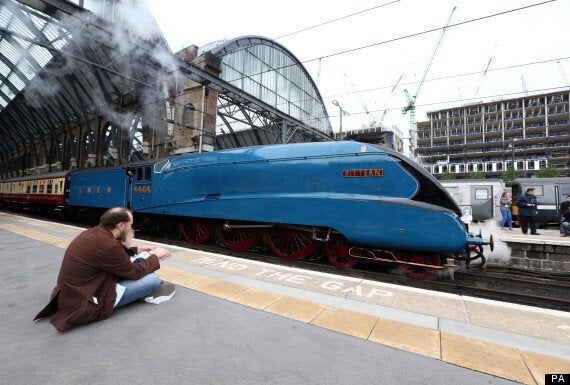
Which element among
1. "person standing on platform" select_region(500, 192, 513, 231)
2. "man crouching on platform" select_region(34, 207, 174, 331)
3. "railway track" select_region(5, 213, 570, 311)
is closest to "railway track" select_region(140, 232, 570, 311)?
"railway track" select_region(5, 213, 570, 311)

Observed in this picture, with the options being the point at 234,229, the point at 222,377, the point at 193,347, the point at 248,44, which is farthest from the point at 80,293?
the point at 248,44

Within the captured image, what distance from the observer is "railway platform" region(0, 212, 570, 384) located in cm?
193

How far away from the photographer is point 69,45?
16.3 meters

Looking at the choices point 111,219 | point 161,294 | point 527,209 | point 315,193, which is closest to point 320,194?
point 315,193

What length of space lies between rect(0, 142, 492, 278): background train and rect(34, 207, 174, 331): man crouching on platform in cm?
387

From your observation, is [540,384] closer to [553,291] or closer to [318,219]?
[318,219]

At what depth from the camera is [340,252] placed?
6.13 m

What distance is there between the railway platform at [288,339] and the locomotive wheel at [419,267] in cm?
177

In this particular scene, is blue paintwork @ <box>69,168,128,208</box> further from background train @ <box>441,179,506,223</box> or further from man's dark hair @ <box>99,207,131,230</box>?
background train @ <box>441,179,506,223</box>

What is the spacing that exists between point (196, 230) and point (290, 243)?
355cm

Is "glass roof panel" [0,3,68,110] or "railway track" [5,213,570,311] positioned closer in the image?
"railway track" [5,213,570,311]

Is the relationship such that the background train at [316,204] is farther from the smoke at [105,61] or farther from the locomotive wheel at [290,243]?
the smoke at [105,61]

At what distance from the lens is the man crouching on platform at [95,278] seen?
2.48 m

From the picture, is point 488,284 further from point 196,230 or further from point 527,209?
point 196,230
